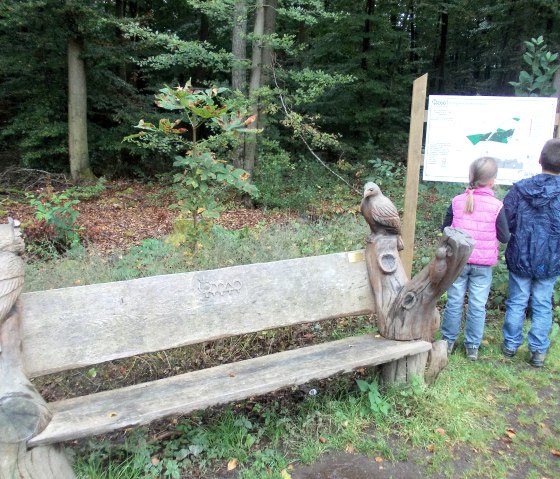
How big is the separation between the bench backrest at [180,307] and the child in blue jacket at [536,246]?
1216 mm

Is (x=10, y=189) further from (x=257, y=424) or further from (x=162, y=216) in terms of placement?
(x=257, y=424)

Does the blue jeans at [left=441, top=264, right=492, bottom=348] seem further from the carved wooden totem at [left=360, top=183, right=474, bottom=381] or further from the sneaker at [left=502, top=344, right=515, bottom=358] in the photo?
the carved wooden totem at [left=360, top=183, right=474, bottom=381]

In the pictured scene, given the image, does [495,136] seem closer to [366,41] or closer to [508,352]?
[508,352]

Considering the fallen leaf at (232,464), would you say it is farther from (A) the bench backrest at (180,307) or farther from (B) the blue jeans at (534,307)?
(B) the blue jeans at (534,307)

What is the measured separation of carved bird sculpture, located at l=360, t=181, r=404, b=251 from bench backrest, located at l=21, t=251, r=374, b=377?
24cm

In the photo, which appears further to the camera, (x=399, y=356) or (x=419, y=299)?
(x=419, y=299)

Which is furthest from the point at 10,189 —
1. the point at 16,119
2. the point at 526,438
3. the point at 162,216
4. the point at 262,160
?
the point at 526,438

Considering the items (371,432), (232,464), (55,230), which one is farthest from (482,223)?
(55,230)

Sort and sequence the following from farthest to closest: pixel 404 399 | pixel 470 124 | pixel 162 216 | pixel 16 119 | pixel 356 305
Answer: pixel 16 119
pixel 162 216
pixel 470 124
pixel 356 305
pixel 404 399

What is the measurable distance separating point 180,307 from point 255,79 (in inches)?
244

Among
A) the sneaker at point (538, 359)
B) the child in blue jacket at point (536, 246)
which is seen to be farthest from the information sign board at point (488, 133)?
the sneaker at point (538, 359)

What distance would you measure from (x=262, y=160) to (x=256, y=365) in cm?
691

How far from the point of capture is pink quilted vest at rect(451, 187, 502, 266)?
10.8 ft

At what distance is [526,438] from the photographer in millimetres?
2711
